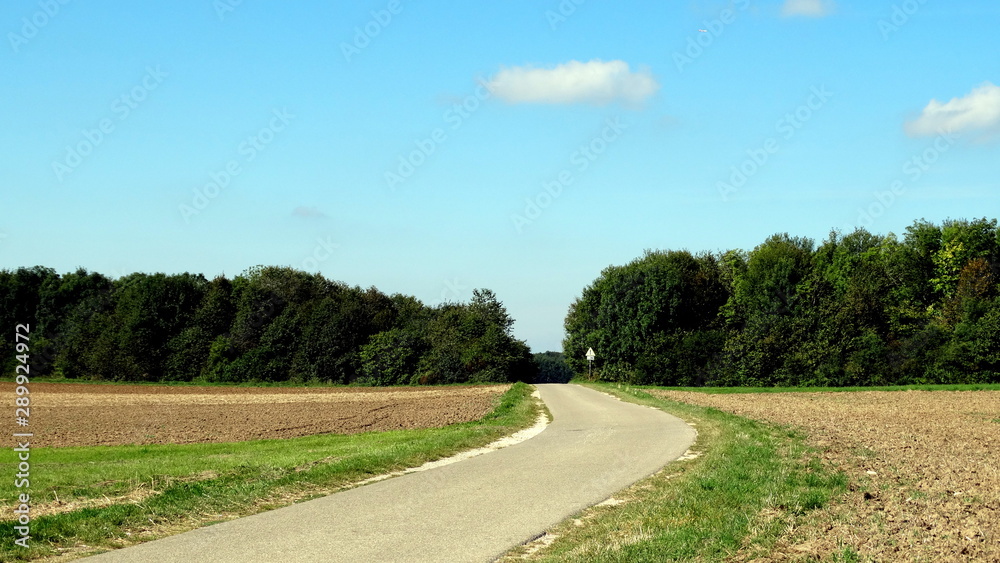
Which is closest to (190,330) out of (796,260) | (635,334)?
(635,334)

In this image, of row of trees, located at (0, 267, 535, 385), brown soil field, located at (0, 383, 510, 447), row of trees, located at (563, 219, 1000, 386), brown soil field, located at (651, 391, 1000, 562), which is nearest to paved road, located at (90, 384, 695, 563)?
brown soil field, located at (651, 391, 1000, 562)

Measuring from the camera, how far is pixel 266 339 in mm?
79562

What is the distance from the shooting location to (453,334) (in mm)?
75625

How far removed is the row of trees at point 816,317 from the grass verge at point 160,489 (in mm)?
46487

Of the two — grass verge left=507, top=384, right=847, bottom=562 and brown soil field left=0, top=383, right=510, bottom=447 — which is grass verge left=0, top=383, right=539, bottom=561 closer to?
grass verge left=507, top=384, right=847, bottom=562

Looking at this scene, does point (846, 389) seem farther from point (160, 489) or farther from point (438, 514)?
point (160, 489)

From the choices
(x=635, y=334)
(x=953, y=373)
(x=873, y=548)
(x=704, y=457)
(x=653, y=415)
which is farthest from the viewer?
(x=635, y=334)

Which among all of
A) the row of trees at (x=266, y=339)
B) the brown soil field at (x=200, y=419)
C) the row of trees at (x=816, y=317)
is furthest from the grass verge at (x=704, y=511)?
the row of trees at (x=266, y=339)

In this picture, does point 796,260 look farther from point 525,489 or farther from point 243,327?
point 525,489

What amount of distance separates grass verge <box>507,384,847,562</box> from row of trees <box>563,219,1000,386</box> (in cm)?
4968

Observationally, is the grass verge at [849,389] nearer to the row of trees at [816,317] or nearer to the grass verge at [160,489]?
the row of trees at [816,317]

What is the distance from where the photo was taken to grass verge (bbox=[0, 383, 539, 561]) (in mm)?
9086

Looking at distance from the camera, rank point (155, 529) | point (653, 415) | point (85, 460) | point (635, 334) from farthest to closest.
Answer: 1. point (635, 334)
2. point (653, 415)
3. point (85, 460)
4. point (155, 529)

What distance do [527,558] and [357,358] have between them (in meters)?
71.4
